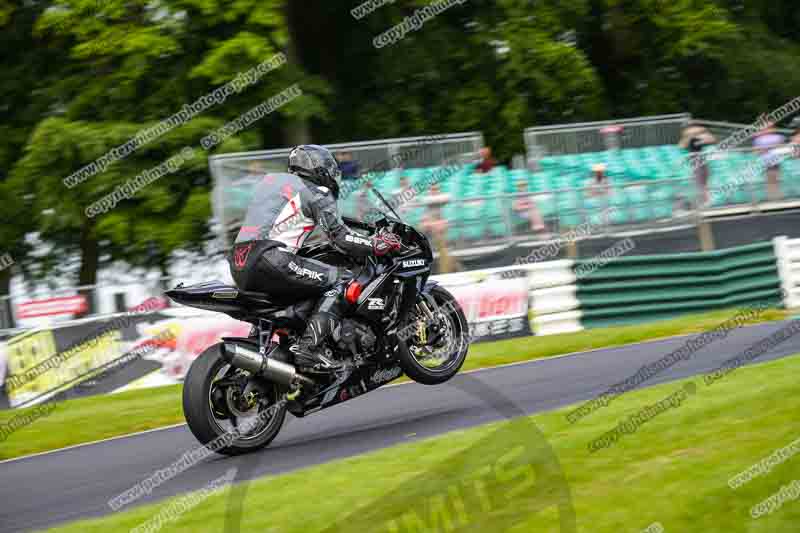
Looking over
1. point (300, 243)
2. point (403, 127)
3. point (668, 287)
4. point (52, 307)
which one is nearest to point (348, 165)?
point (52, 307)

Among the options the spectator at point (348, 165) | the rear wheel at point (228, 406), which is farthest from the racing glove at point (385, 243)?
the spectator at point (348, 165)

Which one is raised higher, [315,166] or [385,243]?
[315,166]

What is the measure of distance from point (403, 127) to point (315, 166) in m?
14.1

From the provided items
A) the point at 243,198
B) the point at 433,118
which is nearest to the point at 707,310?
the point at 243,198

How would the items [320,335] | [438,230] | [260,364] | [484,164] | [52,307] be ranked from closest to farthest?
[260,364] < [320,335] < [52,307] < [438,230] < [484,164]

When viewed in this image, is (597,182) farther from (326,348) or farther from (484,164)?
(326,348)

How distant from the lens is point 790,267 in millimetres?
15922

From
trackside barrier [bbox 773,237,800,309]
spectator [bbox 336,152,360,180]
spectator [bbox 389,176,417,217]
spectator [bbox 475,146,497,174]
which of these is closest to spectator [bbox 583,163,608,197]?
spectator [bbox 475,146,497,174]

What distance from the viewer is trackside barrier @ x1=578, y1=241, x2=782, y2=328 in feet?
49.8

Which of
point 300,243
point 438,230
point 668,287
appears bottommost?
point 668,287

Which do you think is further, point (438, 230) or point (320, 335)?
point (438, 230)

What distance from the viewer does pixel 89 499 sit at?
6898mm

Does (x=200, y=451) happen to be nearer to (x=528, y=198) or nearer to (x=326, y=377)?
(x=326, y=377)

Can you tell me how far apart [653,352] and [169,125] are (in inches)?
448
